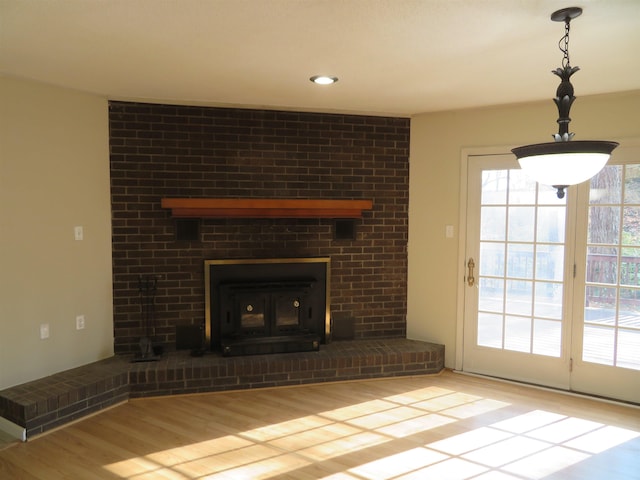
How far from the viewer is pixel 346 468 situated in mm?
2611

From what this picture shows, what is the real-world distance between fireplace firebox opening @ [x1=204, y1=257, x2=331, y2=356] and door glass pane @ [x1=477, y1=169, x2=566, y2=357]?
1571 millimetres

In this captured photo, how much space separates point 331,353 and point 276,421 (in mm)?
949

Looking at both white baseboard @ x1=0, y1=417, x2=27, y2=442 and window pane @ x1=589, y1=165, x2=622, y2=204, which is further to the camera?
window pane @ x1=589, y1=165, x2=622, y2=204

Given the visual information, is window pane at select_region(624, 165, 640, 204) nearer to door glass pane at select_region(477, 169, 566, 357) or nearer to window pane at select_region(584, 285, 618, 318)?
door glass pane at select_region(477, 169, 566, 357)

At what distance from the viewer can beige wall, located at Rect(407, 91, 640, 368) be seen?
3.91 metres

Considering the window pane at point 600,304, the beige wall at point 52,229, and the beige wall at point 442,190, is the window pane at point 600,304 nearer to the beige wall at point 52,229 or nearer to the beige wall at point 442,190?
the beige wall at point 442,190

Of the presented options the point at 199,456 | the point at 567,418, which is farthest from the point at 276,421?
the point at 567,418

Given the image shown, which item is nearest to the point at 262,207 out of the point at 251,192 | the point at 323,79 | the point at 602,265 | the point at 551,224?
the point at 251,192

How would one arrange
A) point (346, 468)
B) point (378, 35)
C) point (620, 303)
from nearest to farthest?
point (378, 35) → point (346, 468) → point (620, 303)

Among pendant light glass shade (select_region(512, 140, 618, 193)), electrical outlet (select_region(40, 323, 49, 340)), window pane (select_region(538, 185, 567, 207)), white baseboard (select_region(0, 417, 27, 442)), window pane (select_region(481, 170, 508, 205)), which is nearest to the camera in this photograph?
pendant light glass shade (select_region(512, 140, 618, 193))

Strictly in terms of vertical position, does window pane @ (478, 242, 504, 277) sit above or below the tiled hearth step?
above

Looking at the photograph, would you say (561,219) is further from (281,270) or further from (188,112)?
(188,112)

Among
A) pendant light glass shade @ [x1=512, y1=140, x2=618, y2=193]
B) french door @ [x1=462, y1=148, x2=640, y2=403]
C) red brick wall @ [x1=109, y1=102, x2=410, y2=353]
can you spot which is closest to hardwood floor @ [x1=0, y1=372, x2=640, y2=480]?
french door @ [x1=462, y1=148, x2=640, y2=403]

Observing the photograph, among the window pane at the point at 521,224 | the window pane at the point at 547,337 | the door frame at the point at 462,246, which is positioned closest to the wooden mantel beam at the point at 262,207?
the door frame at the point at 462,246
